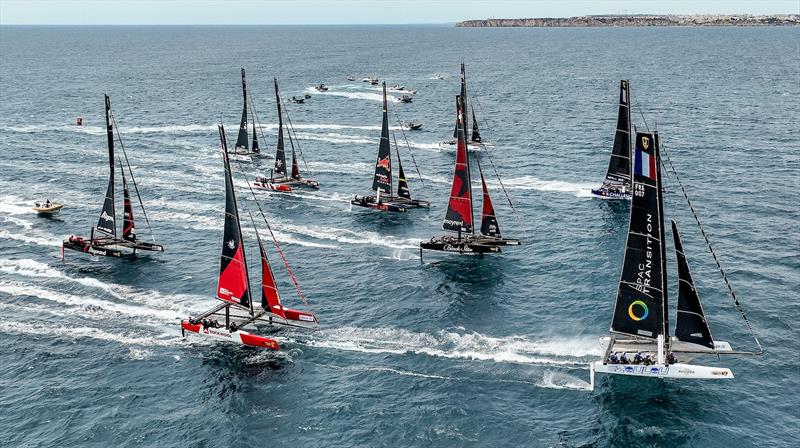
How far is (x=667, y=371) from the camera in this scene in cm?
5266

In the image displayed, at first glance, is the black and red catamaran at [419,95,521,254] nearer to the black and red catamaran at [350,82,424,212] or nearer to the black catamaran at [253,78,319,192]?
the black and red catamaran at [350,82,424,212]

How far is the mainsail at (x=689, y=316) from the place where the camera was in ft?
173

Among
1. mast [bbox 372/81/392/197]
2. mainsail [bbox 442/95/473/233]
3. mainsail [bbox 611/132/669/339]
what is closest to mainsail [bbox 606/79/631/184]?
mainsail [bbox 442/95/473/233]

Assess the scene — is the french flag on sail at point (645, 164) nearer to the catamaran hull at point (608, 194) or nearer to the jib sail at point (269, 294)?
A: the jib sail at point (269, 294)

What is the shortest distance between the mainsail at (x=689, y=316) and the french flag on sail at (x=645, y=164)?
5.52 meters

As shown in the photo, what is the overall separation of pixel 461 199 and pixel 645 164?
103ft

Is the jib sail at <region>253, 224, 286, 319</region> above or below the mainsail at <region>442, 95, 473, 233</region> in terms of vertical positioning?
below

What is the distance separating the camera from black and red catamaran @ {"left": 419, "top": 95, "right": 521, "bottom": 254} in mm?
78750

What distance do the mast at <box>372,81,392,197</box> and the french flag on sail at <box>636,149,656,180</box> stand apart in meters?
48.1

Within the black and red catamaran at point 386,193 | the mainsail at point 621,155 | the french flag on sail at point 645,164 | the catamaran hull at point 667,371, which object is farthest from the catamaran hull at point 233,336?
the mainsail at point 621,155

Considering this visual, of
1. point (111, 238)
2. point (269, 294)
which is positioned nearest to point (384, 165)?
→ point (111, 238)

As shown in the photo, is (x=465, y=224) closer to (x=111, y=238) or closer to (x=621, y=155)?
(x=621, y=155)

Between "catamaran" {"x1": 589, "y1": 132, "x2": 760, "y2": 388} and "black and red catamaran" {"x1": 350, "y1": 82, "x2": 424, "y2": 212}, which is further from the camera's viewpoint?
"black and red catamaran" {"x1": 350, "y1": 82, "x2": 424, "y2": 212}

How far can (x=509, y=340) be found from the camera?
61438 millimetres
